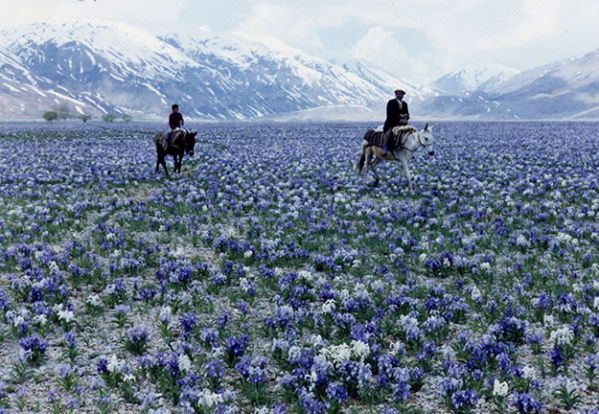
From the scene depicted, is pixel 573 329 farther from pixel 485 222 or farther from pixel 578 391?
pixel 485 222

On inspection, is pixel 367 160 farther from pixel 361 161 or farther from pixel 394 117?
pixel 394 117

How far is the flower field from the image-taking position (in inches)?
258

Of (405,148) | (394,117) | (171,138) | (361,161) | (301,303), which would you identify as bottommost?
(301,303)

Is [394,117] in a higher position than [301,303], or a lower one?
higher

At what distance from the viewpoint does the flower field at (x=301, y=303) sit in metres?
6.55

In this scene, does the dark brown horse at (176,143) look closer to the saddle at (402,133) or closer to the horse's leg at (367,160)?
the horse's leg at (367,160)

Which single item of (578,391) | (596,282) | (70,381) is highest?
(596,282)

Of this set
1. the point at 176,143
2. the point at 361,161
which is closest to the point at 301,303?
the point at 361,161

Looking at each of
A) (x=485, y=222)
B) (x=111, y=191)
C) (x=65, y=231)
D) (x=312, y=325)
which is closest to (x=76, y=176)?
(x=111, y=191)

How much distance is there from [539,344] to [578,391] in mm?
1134

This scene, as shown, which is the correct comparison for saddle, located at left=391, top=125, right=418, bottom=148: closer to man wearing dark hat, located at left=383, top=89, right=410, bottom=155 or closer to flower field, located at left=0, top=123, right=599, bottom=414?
man wearing dark hat, located at left=383, top=89, right=410, bottom=155

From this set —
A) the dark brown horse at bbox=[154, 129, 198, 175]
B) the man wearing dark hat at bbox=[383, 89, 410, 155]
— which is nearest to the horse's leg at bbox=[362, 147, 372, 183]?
the man wearing dark hat at bbox=[383, 89, 410, 155]

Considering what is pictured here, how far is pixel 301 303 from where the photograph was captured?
9133mm

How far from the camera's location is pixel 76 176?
23.8 metres
